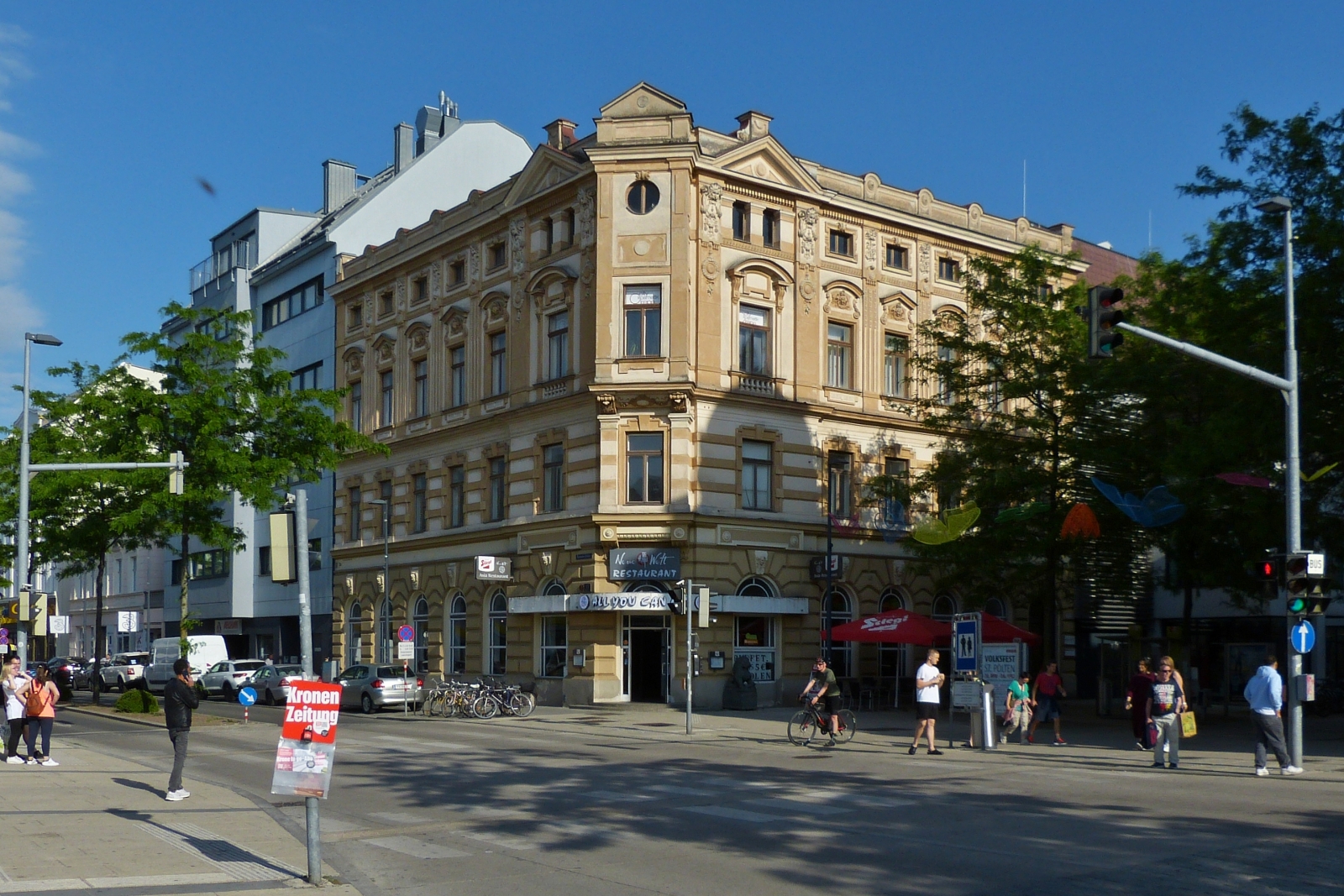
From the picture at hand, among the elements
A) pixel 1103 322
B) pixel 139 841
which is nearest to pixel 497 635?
pixel 1103 322

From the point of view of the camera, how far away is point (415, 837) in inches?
563

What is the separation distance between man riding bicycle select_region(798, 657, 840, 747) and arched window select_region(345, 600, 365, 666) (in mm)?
28868

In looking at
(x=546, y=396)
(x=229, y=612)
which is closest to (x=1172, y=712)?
(x=546, y=396)

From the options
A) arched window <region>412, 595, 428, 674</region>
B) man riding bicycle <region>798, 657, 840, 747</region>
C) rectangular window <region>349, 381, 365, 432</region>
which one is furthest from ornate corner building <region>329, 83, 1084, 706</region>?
man riding bicycle <region>798, 657, 840, 747</region>

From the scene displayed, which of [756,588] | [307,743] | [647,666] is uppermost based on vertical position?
[756,588]

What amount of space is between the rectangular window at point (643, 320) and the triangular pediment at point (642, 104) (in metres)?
5.17

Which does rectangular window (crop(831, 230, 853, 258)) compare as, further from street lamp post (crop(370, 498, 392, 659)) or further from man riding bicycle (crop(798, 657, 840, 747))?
man riding bicycle (crop(798, 657, 840, 747))

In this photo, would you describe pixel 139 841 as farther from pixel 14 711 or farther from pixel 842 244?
pixel 842 244

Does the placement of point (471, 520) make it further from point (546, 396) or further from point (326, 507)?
point (326, 507)

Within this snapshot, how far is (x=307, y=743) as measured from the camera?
1143cm

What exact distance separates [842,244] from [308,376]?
84.5 feet

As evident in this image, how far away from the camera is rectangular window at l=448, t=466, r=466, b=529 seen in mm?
46812

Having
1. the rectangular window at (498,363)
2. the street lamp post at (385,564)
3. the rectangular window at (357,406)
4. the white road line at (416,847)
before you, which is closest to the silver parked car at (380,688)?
the street lamp post at (385,564)

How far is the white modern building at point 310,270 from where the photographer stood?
Result: 2258 inches
